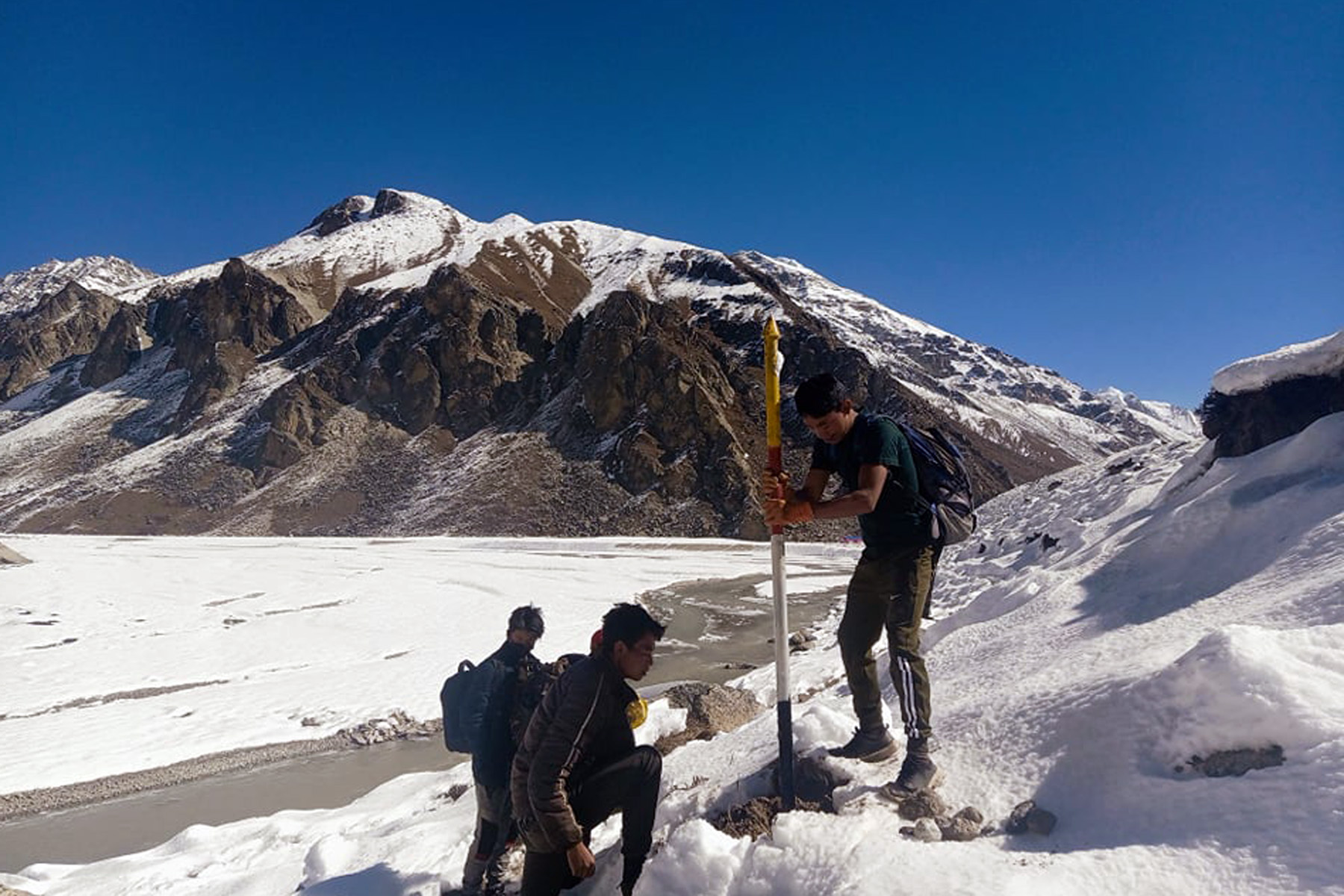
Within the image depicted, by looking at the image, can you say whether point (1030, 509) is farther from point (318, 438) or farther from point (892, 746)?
point (318, 438)

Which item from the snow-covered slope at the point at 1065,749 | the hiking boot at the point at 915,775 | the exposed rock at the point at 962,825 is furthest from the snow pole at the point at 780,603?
the exposed rock at the point at 962,825

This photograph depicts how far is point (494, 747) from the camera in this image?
4281 mm

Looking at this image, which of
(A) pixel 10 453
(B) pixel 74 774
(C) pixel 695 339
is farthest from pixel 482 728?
(A) pixel 10 453

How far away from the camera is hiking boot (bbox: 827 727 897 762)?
3.70 meters

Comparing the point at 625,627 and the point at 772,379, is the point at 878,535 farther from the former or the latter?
the point at 625,627

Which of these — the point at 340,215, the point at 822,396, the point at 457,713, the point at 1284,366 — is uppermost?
the point at 340,215

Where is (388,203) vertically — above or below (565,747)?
above

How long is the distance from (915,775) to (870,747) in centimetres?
40

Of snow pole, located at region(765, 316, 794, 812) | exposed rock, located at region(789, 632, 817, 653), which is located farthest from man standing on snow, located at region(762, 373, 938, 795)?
exposed rock, located at region(789, 632, 817, 653)

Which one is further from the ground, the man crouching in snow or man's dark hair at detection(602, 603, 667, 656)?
man's dark hair at detection(602, 603, 667, 656)

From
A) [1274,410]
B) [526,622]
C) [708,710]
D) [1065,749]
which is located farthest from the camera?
[1274,410]

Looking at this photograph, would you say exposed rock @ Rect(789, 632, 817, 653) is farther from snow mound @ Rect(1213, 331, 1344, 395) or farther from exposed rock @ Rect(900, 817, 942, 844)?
exposed rock @ Rect(900, 817, 942, 844)

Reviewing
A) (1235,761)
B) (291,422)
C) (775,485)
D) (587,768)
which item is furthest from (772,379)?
(291,422)

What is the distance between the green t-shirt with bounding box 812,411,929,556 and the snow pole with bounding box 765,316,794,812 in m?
0.38
